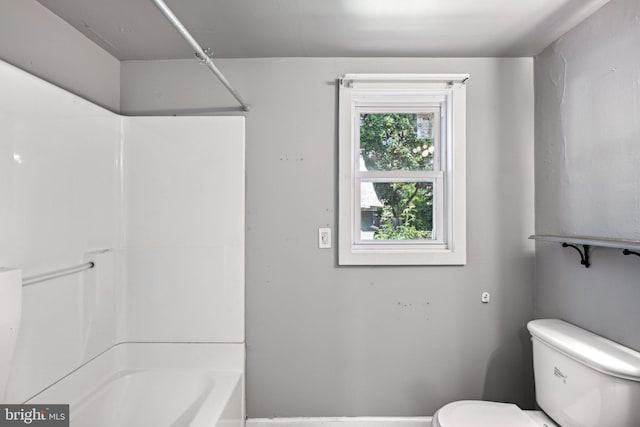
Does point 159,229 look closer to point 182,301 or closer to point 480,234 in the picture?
point 182,301

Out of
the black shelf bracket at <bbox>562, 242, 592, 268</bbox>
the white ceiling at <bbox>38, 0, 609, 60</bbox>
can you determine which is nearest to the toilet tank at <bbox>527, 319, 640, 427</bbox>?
the black shelf bracket at <bbox>562, 242, 592, 268</bbox>

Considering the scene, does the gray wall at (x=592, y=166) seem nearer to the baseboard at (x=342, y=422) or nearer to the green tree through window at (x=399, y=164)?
the green tree through window at (x=399, y=164)

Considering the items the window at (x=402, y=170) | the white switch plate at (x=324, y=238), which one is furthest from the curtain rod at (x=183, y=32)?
the white switch plate at (x=324, y=238)

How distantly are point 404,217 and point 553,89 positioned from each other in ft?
3.34

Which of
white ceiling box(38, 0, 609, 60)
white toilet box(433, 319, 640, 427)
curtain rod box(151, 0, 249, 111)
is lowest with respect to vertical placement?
white toilet box(433, 319, 640, 427)

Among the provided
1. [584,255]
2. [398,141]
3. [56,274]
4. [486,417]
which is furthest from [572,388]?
[56,274]

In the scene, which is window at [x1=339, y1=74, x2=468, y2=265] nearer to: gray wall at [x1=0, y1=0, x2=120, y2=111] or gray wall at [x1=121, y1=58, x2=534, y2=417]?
gray wall at [x1=121, y1=58, x2=534, y2=417]

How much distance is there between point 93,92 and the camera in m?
1.70

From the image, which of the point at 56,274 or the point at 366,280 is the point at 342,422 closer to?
the point at 366,280

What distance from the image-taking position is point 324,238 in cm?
189

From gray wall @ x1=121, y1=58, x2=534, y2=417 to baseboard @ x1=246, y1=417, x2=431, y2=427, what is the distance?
0.04m

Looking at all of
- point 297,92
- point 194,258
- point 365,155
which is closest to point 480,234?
point 365,155

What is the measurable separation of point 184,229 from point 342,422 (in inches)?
55.6

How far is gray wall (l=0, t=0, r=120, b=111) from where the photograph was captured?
1.28m
